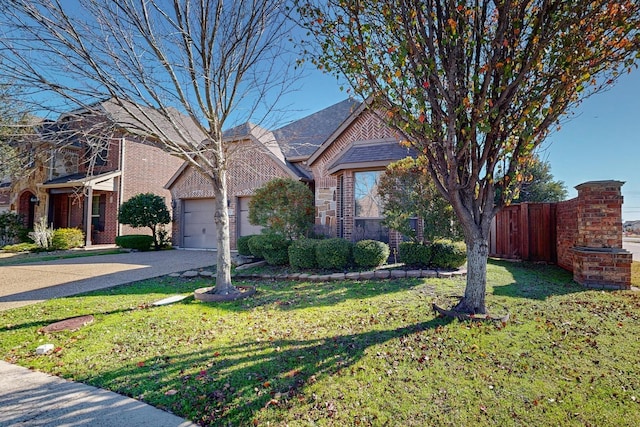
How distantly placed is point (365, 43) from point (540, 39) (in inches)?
77.8

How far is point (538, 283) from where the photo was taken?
21.1 ft

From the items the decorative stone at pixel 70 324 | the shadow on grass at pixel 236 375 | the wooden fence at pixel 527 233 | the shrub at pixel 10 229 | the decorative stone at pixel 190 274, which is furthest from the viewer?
the shrub at pixel 10 229

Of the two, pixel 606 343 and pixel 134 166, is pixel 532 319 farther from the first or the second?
pixel 134 166

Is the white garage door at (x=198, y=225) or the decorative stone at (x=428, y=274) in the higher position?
the white garage door at (x=198, y=225)

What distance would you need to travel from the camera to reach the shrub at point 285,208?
9312 mm

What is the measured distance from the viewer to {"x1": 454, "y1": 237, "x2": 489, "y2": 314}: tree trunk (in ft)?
14.0

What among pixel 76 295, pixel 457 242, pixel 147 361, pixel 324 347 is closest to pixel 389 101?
pixel 324 347

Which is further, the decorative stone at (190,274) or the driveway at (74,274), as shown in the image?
the decorative stone at (190,274)

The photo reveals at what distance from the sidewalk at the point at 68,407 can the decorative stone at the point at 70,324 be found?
53.8 inches

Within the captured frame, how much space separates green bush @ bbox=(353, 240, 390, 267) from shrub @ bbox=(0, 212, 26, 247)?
1783 centimetres

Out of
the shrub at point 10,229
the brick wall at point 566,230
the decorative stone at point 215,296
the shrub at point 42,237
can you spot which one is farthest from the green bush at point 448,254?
the shrub at point 10,229

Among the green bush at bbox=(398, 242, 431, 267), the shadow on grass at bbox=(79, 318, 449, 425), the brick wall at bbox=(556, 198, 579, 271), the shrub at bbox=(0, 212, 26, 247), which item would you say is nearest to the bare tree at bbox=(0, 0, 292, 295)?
the shadow on grass at bbox=(79, 318, 449, 425)

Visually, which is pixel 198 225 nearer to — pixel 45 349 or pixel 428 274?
pixel 428 274

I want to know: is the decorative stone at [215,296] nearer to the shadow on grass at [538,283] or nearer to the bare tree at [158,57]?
the bare tree at [158,57]
